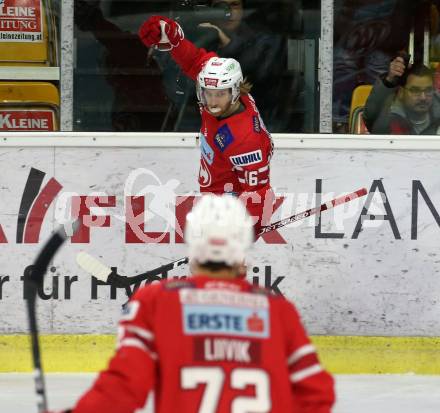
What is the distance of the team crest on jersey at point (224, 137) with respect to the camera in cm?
582

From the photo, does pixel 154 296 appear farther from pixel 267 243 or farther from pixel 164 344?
pixel 267 243

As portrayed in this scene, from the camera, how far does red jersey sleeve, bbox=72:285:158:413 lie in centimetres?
250

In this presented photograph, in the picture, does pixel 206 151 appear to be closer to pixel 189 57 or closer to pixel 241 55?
pixel 189 57

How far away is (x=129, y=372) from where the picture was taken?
2.52 m

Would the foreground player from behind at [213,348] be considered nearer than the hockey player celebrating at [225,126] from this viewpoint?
Yes

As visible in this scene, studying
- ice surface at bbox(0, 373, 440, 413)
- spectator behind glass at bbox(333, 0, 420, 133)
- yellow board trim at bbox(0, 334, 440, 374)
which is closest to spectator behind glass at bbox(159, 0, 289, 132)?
spectator behind glass at bbox(333, 0, 420, 133)

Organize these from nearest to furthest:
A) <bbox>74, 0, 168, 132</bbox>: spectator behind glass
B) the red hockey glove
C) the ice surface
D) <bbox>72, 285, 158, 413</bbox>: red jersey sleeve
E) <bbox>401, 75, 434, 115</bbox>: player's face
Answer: <bbox>72, 285, 158, 413</bbox>: red jersey sleeve < the ice surface < the red hockey glove < <bbox>74, 0, 168, 132</bbox>: spectator behind glass < <bbox>401, 75, 434, 115</bbox>: player's face

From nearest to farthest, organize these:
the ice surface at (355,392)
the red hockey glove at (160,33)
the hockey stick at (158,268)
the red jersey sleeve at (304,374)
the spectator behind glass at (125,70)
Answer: the red jersey sleeve at (304,374), the ice surface at (355,392), the red hockey glove at (160,33), the hockey stick at (158,268), the spectator behind glass at (125,70)

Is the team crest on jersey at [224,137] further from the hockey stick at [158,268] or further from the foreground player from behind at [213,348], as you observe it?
the foreground player from behind at [213,348]

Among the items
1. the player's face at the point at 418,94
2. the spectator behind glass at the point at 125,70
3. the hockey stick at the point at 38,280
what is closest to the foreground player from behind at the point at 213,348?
the hockey stick at the point at 38,280

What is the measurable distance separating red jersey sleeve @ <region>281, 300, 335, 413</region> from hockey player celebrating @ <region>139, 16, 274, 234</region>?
10.5 ft

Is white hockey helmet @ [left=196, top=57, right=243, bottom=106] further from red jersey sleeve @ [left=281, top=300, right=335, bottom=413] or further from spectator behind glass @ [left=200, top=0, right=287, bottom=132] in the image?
red jersey sleeve @ [left=281, top=300, right=335, bottom=413]

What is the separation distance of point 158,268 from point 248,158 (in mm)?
709

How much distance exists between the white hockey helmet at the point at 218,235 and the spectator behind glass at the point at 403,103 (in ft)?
12.4
